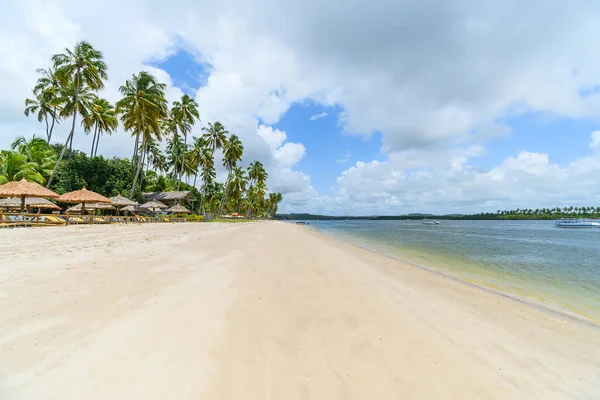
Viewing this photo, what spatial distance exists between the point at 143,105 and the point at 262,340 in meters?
35.6

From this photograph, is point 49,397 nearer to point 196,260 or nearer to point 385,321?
point 385,321

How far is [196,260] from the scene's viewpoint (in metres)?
8.62

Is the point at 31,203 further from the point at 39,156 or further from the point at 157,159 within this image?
the point at 157,159

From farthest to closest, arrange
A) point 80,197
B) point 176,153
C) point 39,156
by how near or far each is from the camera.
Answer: point 176,153, point 39,156, point 80,197

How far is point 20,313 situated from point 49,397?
96.3 inches

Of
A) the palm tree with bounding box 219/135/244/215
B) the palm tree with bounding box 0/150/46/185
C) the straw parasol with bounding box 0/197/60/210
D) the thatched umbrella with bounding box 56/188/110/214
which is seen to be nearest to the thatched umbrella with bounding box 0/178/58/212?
the thatched umbrella with bounding box 56/188/110/214

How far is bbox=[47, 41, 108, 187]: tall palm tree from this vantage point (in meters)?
26.5

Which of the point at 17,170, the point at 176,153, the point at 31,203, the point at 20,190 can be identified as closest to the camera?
the point at 20,190

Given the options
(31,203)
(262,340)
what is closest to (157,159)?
(31,203)

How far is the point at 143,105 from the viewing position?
31.0 meters

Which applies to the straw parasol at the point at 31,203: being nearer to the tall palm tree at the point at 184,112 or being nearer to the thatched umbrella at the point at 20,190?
the thatched umbrella at the point at 20,190

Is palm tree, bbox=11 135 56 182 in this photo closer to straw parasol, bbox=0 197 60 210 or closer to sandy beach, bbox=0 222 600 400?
straw parasol, bbox=0 197 60 210

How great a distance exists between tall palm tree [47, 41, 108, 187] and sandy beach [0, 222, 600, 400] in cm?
2972

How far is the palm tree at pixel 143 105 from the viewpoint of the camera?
1220 inches
